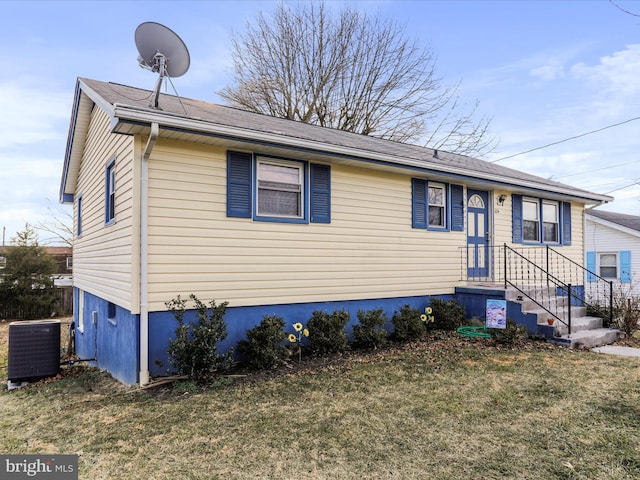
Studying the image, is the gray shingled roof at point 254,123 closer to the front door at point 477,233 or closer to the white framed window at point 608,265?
the front door at point 477,233

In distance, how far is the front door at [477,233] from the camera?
973 centimetres

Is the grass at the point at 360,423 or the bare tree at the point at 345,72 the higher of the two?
the bare tree at the point at 345,72

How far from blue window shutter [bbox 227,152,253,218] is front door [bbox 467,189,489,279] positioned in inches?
223

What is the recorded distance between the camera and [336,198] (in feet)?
25.1

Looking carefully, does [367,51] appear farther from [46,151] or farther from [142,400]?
[142,400]

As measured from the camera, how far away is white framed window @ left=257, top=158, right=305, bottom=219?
22.4 feet

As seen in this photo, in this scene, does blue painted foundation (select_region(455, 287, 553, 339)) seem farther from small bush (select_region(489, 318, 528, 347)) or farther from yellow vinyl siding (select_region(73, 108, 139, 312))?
yellow vinyl siding (select_region(73, 108, 139, 312))

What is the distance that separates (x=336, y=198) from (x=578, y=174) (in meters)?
21.9

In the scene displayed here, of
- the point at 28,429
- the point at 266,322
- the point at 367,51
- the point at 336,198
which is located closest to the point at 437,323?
the point at 336,198

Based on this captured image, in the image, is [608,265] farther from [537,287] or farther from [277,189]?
[277,189]

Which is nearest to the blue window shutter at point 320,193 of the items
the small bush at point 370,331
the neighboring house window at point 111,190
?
the small bush at point 370,331

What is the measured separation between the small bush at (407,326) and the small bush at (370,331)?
1.52 feet

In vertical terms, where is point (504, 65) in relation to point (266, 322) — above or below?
above

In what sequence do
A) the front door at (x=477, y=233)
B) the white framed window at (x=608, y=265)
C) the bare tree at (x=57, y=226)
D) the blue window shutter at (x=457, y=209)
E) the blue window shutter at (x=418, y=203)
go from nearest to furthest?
the blue window shutter at (x=418, y=203)
the blue window shutter at (x=457, y=209)
the front door at (x=477, y=233)
the white framed window at (x=608, y=265)
the bare tree at (x=57, y=226)
